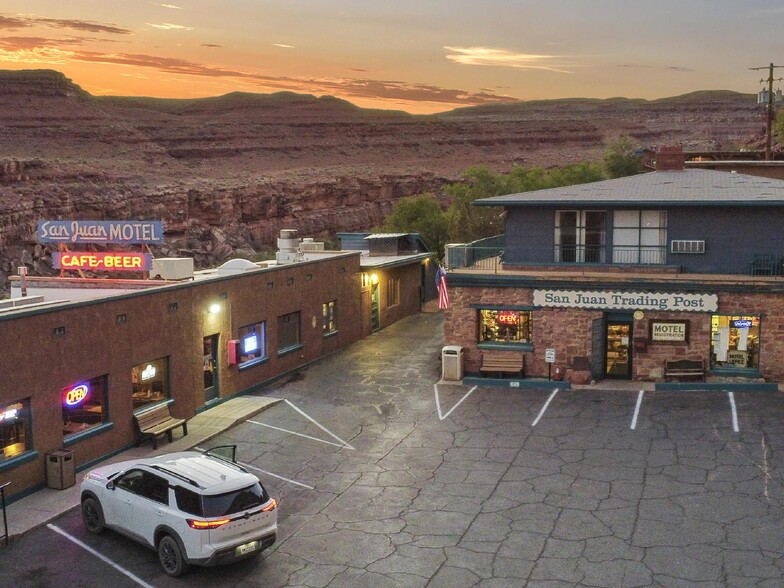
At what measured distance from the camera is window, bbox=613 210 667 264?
31006mm

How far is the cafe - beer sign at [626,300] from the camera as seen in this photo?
93.4 ft

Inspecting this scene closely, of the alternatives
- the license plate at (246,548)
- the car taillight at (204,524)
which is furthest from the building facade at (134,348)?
the license plate at (246,548)

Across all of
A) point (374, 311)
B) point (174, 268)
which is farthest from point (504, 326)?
point (374, 311)

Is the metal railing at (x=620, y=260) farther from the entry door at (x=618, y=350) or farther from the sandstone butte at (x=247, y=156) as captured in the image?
the sandstone butte at (x=247, y=156)

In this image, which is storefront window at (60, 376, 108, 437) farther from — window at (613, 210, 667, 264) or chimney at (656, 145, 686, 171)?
chimney at (656, 145, 686, 171)

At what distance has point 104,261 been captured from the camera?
26.9 m

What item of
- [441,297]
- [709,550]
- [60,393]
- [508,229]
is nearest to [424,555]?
[709,550]

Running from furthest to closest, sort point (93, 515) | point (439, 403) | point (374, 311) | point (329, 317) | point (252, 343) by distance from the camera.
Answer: point (374, 311) < point (329, 317) < point (252, 343) < point (439, 403) < point (93, 515)

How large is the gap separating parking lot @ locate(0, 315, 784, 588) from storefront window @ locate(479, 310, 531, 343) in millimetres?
2237

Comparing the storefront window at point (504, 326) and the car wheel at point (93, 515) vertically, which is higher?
the storefront window at point (504, 326)

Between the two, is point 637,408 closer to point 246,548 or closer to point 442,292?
point 442,292

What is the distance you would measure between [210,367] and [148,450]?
16.7 ft

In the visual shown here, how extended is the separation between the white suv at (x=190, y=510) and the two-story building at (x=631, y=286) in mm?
15521

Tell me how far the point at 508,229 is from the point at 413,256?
14.0m
